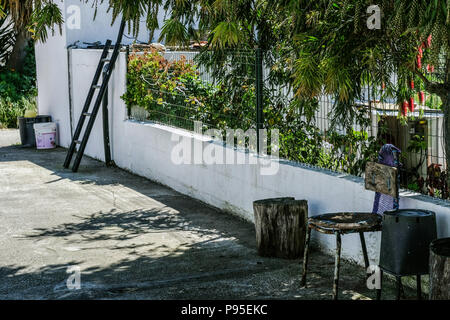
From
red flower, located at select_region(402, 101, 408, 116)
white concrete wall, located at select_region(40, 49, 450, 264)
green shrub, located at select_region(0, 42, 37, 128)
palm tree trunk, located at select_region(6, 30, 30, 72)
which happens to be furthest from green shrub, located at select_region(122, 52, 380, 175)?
palm tree trunk, located at select_region(6, 30, 30, 72)

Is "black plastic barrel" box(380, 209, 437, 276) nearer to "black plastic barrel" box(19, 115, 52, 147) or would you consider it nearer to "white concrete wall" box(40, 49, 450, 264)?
"white concrete wall" box(40, 49, 450, 264)

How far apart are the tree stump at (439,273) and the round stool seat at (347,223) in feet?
2.54

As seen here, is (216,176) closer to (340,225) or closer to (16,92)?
(340,225)

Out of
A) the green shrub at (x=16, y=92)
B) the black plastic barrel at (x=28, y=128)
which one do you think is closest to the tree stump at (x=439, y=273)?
the black plastic barrel at (x=28, y=128)

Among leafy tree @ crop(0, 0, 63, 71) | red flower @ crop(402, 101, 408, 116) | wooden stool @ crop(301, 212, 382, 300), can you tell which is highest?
leafy tree @ crop(0, 0, 63, 71)

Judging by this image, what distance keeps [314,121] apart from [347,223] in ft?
8.35

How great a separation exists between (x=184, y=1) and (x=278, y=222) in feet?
8.99

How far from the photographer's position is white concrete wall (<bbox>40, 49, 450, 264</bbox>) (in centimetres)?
726

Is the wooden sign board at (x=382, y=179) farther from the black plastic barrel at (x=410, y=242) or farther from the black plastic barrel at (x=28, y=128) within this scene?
the black plastic barrel at (x=28, y=128)

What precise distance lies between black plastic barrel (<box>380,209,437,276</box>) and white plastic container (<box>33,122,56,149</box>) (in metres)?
11.8

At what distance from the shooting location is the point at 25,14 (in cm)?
1702
